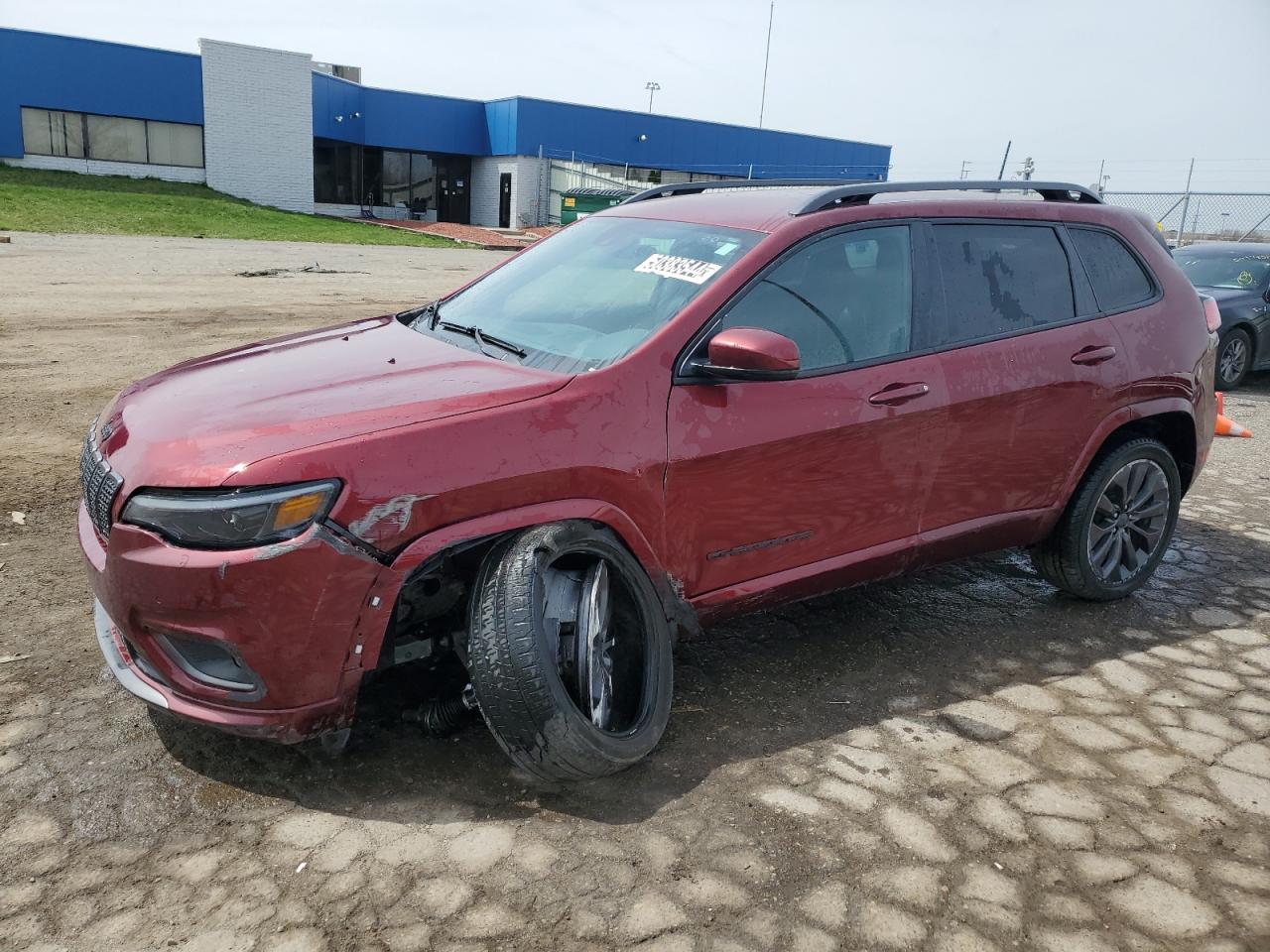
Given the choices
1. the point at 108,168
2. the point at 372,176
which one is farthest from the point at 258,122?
the point at 108,168

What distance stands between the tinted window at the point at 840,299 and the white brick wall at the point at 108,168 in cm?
4044

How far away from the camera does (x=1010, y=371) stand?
389 cm

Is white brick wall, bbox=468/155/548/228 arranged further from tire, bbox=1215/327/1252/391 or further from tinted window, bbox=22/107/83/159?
tire, bbox=1215/327/1252/391

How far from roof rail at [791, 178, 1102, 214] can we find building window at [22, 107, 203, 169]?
40.3 m

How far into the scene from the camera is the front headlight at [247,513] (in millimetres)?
2557

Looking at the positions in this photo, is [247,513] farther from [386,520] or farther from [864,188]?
[864,188]

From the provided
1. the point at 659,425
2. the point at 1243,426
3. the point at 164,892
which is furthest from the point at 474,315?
the point at 1243,426

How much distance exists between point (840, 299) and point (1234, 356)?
31.5 ft

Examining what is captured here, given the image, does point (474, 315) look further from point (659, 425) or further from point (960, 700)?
point (960, 700)

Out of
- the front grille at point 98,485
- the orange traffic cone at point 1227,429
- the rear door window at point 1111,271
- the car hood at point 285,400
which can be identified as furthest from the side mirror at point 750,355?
the orange traffic cone at point 1227,429

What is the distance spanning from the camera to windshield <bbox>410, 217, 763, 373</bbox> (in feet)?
10.9

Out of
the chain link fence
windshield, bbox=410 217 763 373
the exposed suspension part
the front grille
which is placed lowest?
the exposed suspension part

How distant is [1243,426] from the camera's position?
9125mm

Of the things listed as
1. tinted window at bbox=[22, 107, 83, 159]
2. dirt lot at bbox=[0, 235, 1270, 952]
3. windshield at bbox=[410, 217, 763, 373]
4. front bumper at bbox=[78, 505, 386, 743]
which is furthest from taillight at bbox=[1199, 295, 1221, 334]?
tinted window at bbox=[22, 107, 83, 159]
